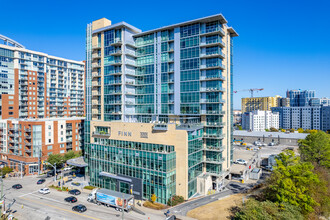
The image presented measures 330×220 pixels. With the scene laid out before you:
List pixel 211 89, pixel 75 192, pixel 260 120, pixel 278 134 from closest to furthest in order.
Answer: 1. pixel 75 192
2. pixel 211 89
3. pixel 278 134
4. pixel 260 120

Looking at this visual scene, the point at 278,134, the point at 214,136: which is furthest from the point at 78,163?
the point at 278,134

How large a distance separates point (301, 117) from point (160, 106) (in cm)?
16244

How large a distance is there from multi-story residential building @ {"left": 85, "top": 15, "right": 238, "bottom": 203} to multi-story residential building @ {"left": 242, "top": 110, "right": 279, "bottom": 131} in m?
128

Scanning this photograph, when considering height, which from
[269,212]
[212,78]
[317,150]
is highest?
[212,78]

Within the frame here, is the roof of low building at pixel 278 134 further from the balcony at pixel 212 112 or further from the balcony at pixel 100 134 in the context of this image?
the balcony at pixel 100 134

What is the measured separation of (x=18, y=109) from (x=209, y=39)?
93871 millimetres

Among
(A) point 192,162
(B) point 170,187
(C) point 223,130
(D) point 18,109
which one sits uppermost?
(D) point 18,109

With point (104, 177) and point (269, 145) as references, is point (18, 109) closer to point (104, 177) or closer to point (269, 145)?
point (104, 177)

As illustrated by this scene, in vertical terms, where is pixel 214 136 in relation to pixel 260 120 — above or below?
above

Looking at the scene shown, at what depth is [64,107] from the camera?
124312mm

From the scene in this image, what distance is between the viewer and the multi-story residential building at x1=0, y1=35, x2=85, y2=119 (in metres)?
96.3

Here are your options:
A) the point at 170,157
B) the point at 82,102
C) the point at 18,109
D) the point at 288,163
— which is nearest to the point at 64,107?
the point at 82,102

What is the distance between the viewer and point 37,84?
108 meters

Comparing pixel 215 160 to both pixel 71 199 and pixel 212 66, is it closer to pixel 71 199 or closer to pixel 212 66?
pixel 212 66
